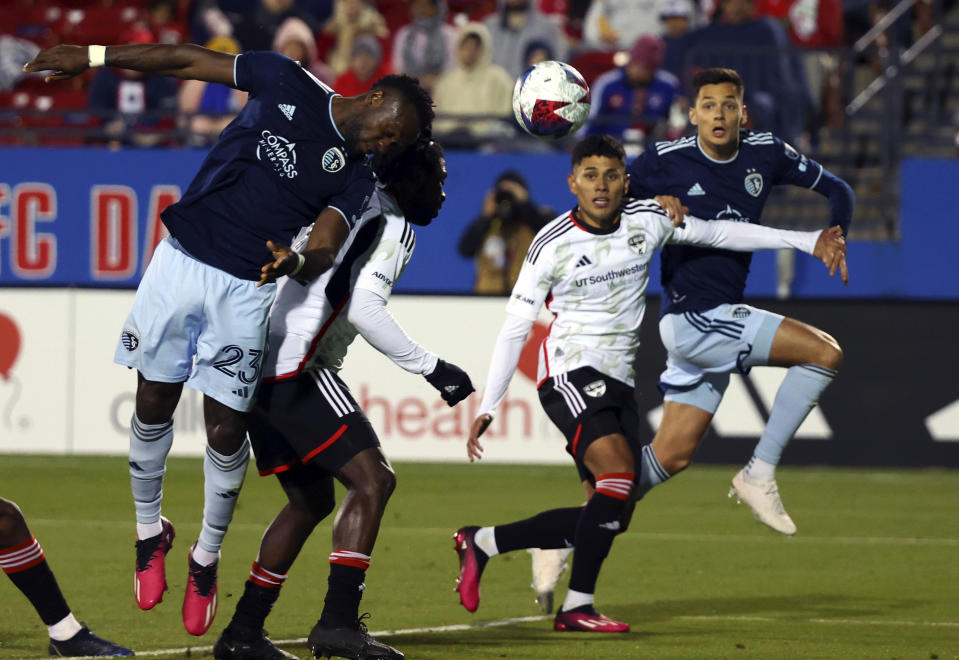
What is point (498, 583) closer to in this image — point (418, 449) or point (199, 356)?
point (199, 356)

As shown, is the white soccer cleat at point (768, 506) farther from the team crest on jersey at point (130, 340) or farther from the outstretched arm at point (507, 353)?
the team crest on jersey at point (130, 340)

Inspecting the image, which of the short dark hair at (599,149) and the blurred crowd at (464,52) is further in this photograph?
the blurred crowd at (464,52)

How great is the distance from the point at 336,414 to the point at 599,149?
1889 mm

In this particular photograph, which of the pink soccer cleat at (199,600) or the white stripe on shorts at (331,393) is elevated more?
the white stripe on shorts at (331,393)

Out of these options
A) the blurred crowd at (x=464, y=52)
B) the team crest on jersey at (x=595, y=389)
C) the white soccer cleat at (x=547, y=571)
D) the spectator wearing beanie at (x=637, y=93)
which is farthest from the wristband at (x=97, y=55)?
the spectator wearing beanie at (x=637, y=93)

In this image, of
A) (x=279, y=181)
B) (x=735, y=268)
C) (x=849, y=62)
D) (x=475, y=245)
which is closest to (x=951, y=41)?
(x=849, y=62)

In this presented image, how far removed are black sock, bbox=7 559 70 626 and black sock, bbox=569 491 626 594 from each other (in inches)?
86.2

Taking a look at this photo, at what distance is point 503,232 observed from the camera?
15.2m

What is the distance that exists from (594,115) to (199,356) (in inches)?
387

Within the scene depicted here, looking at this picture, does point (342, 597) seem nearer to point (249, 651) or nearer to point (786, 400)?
point (249, 651)

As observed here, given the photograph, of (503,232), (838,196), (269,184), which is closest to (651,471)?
(838,196)

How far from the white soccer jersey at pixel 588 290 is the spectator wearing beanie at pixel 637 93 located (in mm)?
8090

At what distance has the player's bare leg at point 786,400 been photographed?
26.1 ft

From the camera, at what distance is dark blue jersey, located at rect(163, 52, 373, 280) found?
247 inches
